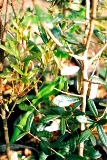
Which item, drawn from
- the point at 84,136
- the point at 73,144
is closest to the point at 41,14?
the point at 84,136

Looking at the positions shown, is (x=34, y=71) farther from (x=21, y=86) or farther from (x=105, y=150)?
(x=105, y=150)

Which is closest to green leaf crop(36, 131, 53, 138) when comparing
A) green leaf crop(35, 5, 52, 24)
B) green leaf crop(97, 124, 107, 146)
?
green leaf crop(97, 124, 107, 146)

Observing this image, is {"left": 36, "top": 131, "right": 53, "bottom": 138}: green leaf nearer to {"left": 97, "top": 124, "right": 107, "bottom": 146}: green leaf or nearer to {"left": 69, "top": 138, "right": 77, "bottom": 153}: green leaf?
{"left": 69, "top": 138, "right": 77, "bottom": 153}: green leaf

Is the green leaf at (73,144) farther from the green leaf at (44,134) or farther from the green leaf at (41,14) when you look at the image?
the green leaf at (41,14)

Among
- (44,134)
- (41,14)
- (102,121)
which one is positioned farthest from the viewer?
(44,134)

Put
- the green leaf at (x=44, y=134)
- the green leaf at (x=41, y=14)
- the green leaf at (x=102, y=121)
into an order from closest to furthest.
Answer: the green leaf at (x=41, y=14)
the green leaf at (x=102, y=121)
the green leaf at (x=44, y=134)

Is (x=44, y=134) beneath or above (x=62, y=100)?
beneath

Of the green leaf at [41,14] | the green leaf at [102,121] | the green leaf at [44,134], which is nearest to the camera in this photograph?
the green leaf at [41,14]

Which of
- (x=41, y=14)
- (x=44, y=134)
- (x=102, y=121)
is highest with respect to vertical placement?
(x=41, y=14)

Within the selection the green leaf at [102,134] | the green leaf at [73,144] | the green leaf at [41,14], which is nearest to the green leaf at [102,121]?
the green leaf at [102,134]

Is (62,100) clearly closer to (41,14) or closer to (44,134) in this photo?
(44,134)

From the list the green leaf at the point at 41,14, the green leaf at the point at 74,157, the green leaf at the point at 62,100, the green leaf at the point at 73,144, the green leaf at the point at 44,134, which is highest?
the green leaf at the point at 41,14

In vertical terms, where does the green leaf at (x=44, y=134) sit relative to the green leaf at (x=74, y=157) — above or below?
above

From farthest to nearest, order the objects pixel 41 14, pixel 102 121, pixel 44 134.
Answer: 1. pixel 44 134
2. pixel 102 121
3. pixel 41 14
